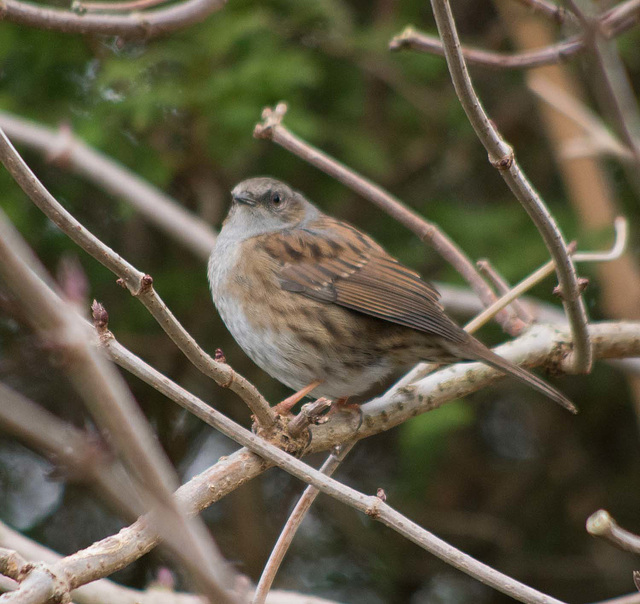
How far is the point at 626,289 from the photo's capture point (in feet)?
14.6

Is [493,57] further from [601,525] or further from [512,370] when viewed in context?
[601,525]

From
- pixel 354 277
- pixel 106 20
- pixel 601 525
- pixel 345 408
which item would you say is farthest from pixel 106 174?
pixel 601 525

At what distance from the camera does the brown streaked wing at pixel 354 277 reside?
3.25 meters

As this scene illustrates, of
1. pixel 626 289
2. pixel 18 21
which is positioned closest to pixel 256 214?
pixel 18 21

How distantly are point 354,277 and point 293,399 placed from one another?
68cm

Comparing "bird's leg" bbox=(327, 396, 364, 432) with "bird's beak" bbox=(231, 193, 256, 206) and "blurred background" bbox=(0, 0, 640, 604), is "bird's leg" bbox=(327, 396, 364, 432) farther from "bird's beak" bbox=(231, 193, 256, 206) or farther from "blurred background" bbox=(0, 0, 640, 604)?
"bird's beak" bbox=(231, 193, 256, 206)

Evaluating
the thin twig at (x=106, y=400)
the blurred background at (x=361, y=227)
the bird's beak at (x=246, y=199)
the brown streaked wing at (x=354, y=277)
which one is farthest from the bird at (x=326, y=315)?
the thin twig at (x=106, y=400)

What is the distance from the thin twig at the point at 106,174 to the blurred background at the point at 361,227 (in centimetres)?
24

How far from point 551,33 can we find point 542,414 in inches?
99.3

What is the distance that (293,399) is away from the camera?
10.4ft

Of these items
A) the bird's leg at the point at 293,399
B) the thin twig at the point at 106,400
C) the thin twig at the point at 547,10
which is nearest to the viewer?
the thin twig at the point at 106,400

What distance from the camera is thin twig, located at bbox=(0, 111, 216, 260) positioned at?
378 cm

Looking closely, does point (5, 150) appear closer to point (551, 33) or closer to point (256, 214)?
point (256, 214)

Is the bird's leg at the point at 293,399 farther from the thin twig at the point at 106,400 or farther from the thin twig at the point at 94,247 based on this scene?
the thin twig at the point at 106,400
